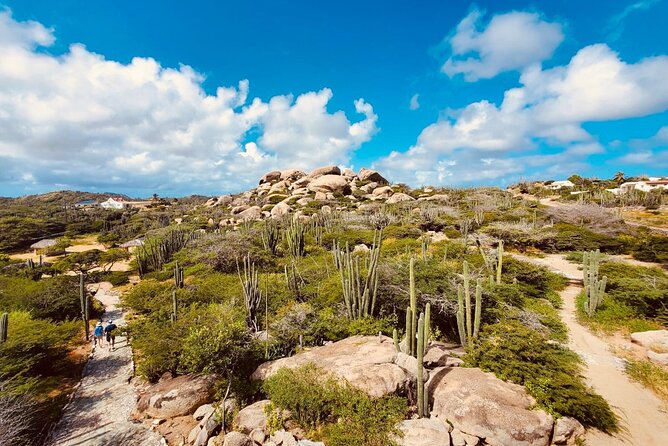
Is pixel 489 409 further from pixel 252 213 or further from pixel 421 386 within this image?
pixel 252 213

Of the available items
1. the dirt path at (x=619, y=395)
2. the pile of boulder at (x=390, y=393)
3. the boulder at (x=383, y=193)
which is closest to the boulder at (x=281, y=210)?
the boulder at (x=383, y=193)

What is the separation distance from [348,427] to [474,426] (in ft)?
7.49

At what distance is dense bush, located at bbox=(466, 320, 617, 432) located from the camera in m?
5.82

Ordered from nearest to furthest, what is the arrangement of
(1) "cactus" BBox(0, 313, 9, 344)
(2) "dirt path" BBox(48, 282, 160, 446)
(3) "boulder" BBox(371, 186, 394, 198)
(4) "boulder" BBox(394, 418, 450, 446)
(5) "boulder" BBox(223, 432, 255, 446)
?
(4) "boulder" BBox(394, 418, 450, 446) < (5) "boulder" BBox(223, 432, 255, 446) < (2) "dirt path" BBox(48, 282, 160, 446) < (1) "cactus" BBox(0, 313, 9, 344) < (3) "boulder" BBox(371, 186, 394, 198)

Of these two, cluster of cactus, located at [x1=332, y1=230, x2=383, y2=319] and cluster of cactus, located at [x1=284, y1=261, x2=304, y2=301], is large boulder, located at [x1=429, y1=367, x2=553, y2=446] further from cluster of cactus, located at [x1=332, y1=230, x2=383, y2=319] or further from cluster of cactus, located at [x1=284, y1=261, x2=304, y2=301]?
cluster of cactus, located at [x1=284, y1=261, x2=304, y2=301]

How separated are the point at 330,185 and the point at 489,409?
44.9m

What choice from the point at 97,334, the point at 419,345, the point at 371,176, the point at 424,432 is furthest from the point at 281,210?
the point at 424,432

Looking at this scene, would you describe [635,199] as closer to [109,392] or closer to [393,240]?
[393,240]

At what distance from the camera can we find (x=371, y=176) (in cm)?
5759

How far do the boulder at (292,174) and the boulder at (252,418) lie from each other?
57025 millimetres

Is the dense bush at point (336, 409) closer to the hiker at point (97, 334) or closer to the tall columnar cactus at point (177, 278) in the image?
the hiker at point (97, 334)

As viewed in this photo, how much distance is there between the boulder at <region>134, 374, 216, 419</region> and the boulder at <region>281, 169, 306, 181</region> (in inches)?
2197

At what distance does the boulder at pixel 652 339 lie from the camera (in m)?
8.16

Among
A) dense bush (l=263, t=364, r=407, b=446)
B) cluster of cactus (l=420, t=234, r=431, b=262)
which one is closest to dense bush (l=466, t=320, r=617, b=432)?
dense bush (l=263, t=364, r=407, b=446)
